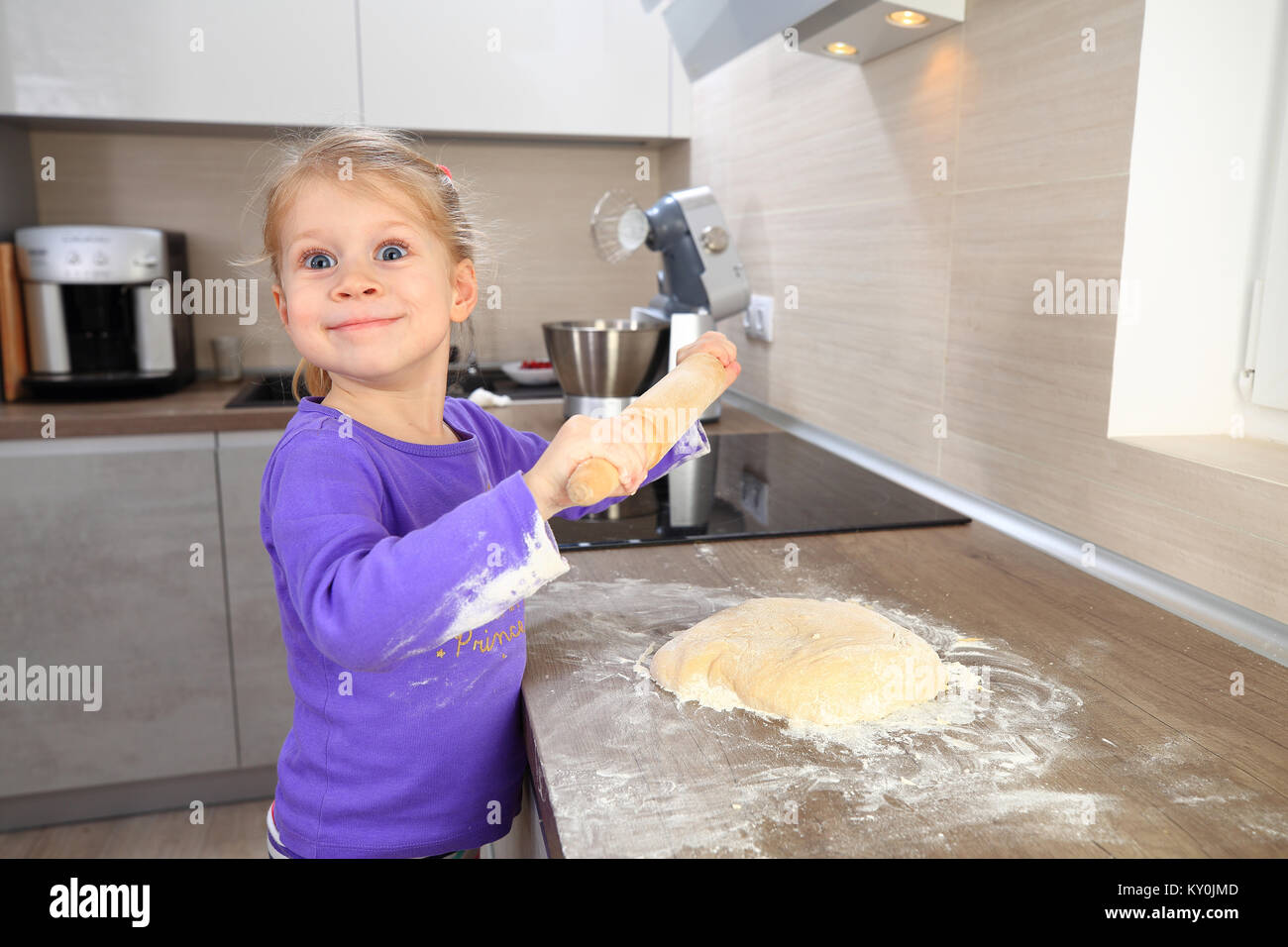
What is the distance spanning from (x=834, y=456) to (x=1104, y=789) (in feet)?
3.21

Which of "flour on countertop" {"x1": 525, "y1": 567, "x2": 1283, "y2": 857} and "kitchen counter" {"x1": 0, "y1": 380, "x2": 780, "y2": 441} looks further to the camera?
"kitchen counter" {"x1": 0, "y1": 380, "x2": 780, "y2": 441}

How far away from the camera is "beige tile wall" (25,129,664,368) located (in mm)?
2248

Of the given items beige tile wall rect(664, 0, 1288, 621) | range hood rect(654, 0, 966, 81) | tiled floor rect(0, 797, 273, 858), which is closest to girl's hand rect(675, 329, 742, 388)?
beige tile wall rect(664, 0, 1288, 621)

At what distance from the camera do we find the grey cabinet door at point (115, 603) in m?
1.79

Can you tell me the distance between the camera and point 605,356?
1.67m

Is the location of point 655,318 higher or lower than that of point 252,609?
higher

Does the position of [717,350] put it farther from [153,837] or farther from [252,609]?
[153,837]

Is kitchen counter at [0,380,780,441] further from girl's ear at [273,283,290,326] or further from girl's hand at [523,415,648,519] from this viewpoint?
girl's hand at [523,415,648,519]

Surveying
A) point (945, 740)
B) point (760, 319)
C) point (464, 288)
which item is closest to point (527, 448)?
point (464, 288)

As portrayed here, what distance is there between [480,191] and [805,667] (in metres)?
1.65

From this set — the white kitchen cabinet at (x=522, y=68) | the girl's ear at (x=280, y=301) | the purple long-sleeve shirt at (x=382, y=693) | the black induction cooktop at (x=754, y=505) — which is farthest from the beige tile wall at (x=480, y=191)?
the purple long-sleeve shirt at (x=382, y=693)

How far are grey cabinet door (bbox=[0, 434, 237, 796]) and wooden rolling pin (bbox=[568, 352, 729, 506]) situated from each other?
1.35 metres
